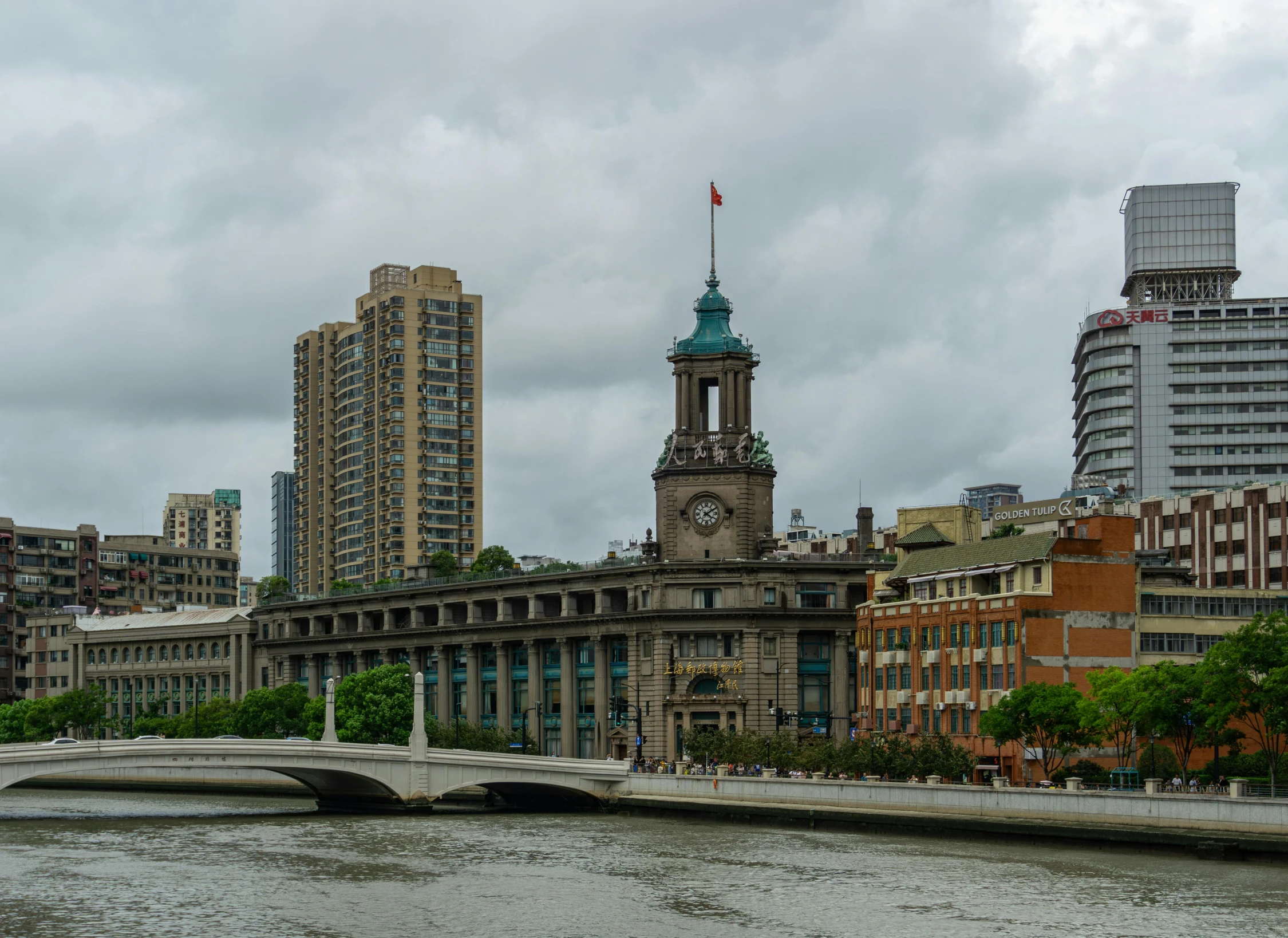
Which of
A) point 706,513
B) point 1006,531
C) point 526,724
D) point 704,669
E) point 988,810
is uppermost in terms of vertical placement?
point 706,513

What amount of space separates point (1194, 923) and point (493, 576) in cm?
12017

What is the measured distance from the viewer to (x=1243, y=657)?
96312mm

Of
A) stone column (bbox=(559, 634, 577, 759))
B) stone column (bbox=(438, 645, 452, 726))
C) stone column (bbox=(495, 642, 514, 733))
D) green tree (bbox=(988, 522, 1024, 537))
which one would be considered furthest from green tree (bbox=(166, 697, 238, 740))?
green tree (bbox=(988, 522, 1024, 537))

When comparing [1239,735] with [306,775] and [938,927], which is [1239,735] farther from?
[306,775]

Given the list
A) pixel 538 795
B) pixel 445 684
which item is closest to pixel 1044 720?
pixel 538 795

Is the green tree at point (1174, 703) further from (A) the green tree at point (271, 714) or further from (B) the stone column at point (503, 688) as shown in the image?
(A) the green tree at point (271, 714)

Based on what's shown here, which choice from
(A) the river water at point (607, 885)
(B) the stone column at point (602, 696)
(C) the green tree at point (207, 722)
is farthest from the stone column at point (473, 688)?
(A) the river water at point (607, 885)

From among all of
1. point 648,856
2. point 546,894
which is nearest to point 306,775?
point 648,856

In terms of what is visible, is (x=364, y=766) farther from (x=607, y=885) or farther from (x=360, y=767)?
(x=607, y=885)

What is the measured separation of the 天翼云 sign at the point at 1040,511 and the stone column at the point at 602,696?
155 ft

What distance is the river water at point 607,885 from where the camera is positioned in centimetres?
7188

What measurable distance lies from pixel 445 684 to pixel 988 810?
94.1 m

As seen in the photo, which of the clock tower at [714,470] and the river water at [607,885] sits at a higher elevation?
the clock tower at [714,470]

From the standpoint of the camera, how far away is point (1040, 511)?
639 ft
